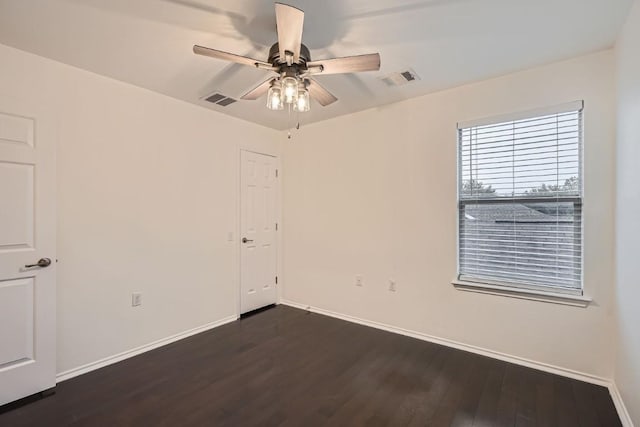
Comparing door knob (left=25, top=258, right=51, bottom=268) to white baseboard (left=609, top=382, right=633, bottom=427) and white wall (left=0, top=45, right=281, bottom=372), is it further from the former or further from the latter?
white baseboard (left=609, top=382, right=633, bottom=427)

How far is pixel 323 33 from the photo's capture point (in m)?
2.05

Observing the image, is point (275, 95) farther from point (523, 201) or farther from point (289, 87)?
point (523, 201)

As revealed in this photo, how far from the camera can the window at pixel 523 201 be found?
248cm

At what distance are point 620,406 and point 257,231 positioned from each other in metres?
3.72

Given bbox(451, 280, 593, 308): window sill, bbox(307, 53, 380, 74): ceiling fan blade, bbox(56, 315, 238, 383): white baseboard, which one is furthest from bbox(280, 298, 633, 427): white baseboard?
bbox(307, 53, 380, 74): ceiling fan blade

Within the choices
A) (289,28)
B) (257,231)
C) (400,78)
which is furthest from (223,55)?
(257,231)

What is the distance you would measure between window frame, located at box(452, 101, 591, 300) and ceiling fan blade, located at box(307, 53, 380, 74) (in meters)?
1.56

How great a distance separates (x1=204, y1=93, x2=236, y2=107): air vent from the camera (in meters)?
3.12

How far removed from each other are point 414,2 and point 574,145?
1789 millimetres

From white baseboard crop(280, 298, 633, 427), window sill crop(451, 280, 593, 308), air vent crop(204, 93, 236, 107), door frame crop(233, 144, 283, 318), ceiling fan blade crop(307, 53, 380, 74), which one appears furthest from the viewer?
door frame crop(233, 144, 283, 318)

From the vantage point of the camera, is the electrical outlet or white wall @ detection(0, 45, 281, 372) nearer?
white wall @ detection(0, 45, 281, 372)

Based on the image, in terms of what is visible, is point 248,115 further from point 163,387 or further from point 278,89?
point 163,387

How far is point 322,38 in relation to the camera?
2.11 m

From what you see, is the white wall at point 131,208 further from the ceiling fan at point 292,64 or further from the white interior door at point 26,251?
the ceiling fan at point 292,64
